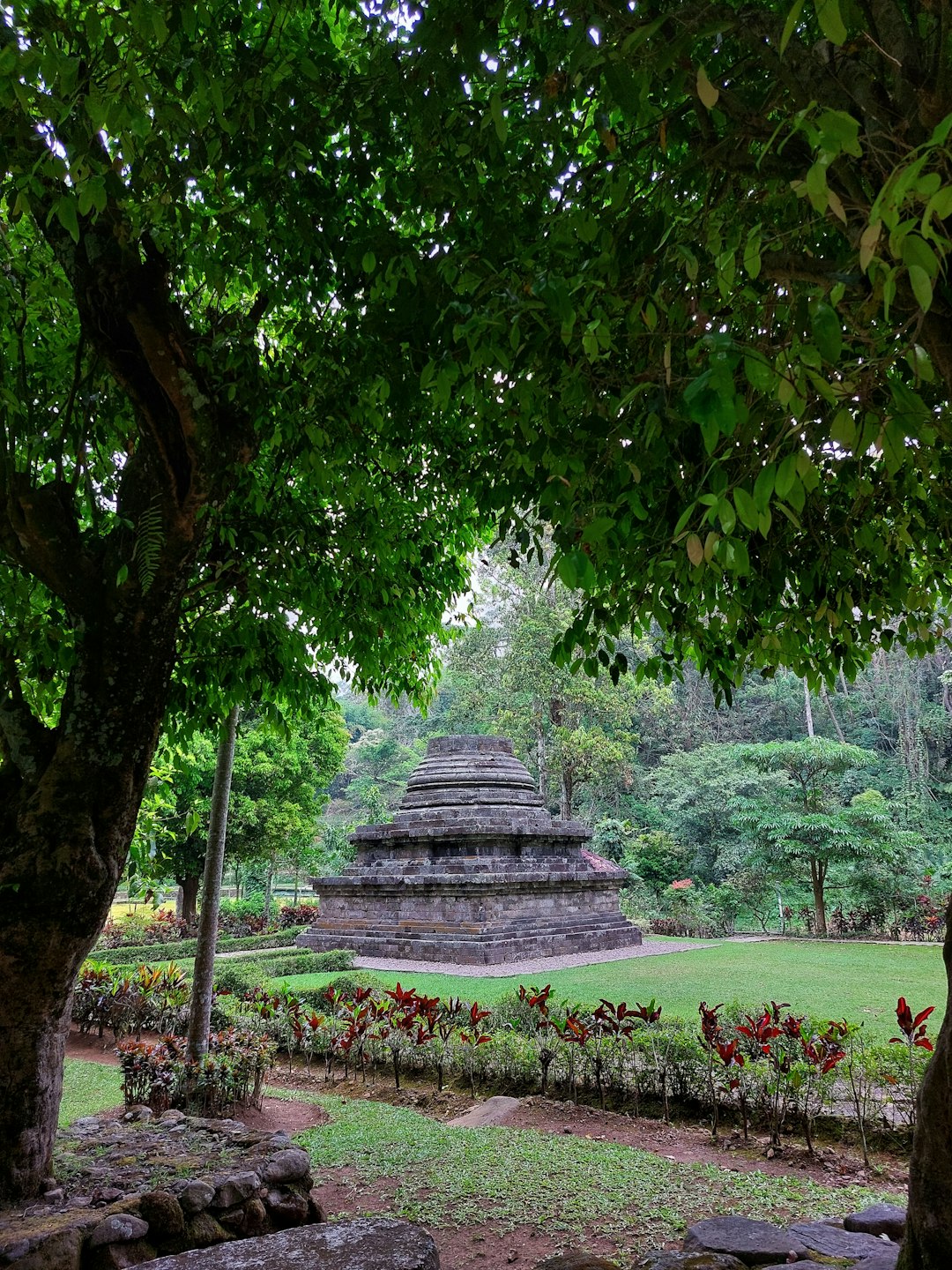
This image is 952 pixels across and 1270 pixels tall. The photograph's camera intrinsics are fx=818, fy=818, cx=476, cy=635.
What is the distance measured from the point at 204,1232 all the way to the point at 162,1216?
212 millimetres

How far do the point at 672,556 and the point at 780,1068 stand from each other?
164 inches

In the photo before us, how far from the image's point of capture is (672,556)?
10.7ft

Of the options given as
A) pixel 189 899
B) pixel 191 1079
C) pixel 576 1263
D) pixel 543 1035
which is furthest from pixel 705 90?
pixel 189 899

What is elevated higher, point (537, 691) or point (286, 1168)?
point (537, 691)

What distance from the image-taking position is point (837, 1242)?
3.26 meters

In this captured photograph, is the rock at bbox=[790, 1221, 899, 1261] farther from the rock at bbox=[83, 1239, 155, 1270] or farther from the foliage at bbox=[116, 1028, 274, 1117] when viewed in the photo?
the foliage at bbox=[116, 1028, 274, 1117]

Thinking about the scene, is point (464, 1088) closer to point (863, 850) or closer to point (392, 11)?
point (392, 11)

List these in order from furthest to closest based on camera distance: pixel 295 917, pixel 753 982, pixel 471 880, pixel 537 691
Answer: pixel 537 691 → pixel 295 917 → pixel 471 880 → pixel 753 982

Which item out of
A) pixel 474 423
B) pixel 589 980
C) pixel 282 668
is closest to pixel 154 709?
pixel 282 668

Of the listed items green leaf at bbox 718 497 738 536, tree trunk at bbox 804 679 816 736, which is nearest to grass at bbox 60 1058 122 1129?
green leaf at bbox 718 497 738 536

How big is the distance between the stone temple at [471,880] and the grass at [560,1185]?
811 cm

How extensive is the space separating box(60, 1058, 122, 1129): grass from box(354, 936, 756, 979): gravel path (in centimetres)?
524

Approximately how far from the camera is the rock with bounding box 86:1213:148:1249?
127 inches

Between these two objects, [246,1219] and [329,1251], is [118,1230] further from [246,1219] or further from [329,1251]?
[329,1251]
